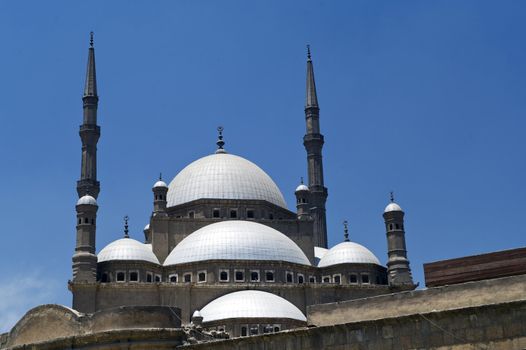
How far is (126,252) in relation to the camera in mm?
40438

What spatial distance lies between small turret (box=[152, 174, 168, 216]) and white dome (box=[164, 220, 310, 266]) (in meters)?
2.39

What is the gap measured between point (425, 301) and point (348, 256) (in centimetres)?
3017

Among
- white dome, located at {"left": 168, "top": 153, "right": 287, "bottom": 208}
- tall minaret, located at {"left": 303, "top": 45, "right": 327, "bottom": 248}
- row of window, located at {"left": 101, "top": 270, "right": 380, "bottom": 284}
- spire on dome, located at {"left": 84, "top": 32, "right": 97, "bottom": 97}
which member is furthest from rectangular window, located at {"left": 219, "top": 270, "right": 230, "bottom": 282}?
spire on dome, located at {"left": 84, "top": 32, "right": 97, "bottom": 97}

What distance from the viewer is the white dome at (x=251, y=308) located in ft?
115

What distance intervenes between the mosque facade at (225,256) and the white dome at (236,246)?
2.2 inches

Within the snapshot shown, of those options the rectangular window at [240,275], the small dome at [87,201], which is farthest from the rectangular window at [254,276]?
the small dome at [87,201]

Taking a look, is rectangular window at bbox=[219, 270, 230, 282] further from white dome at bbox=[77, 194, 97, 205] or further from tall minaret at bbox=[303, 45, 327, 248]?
tall minaret at bbox=[303, 45, 327, 248]

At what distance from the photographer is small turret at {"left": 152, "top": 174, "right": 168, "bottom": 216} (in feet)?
143

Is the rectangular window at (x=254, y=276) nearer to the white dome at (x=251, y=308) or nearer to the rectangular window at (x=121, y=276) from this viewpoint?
the white dome at (x=251, y=308)

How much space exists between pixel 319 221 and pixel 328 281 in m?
7.67

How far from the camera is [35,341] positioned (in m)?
16.3

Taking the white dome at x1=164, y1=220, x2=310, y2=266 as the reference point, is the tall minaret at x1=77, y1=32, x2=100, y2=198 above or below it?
above

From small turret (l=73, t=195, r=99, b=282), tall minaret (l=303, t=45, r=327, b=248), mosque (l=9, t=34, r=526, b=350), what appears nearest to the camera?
mosque (l=9, t=34, r=526, b=350)

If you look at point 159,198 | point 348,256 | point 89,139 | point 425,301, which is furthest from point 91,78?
point 425,301
